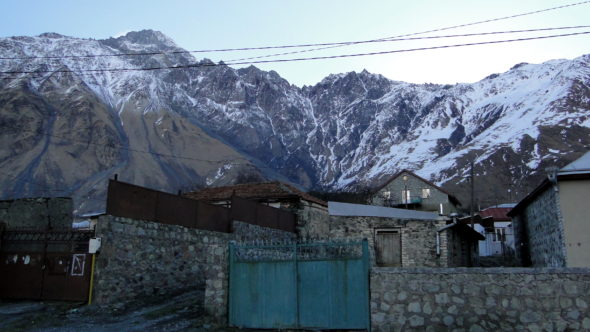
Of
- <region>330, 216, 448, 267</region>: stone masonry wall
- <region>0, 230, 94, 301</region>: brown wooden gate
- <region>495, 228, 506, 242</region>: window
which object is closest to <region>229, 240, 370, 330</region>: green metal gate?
<region>0, 230, 94, 301</region>: brown wooden gate

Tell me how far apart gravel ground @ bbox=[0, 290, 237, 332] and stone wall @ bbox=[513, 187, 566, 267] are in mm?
13160

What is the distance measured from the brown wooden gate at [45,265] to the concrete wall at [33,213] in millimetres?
2930

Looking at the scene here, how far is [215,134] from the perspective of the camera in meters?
144

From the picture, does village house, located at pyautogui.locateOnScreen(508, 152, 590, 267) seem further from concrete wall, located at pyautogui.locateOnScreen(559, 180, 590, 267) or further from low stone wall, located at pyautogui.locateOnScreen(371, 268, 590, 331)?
Answer: low stone wall, located at pyautogui.locateOnScreen(371, 268, 590, 331)

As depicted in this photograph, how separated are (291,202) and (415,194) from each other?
38.7m

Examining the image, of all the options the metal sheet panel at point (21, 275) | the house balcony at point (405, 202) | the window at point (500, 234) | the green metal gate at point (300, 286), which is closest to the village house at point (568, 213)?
the green metal gate at point (300, 286)

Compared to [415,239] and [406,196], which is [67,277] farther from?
[406,196]

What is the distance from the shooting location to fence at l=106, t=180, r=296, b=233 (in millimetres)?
12750

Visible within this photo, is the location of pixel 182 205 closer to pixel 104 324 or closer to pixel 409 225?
pixel 104 324

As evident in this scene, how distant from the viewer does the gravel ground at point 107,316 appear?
10.2 meters

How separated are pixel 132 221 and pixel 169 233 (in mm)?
1575

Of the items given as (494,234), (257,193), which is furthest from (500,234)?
(257,193)

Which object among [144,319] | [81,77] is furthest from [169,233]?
[81,77]

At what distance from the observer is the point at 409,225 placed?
922 inches
